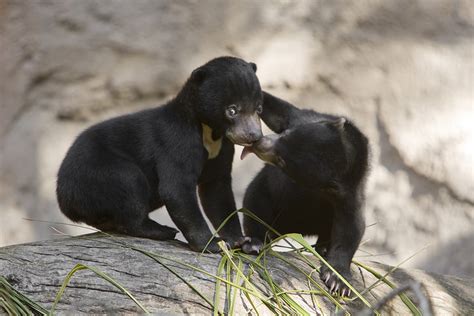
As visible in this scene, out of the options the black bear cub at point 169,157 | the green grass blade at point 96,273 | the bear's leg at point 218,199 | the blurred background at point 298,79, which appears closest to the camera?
the green grass blade at point 96,273

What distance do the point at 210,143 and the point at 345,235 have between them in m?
1.07

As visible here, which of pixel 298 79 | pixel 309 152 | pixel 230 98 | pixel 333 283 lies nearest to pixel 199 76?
pixel 230 98

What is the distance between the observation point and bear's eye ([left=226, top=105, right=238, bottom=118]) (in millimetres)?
4961

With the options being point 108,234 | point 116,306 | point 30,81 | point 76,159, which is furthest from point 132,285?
point 30,81

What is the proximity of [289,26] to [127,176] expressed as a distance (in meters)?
3.37

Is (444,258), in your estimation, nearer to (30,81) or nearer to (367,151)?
(367,151)

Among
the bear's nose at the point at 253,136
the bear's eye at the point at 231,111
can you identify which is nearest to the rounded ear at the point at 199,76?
Answer: the bear's eye at the point at 231,111

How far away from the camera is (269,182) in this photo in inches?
225

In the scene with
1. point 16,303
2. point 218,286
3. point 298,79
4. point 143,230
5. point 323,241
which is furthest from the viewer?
point 298,79

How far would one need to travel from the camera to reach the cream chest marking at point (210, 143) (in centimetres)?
520

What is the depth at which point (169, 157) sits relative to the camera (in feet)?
16.4

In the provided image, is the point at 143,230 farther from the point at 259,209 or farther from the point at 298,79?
the point at 298,79

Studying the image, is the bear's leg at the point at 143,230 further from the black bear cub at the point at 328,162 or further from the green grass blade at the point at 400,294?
the green grass blade at the point at 400,294

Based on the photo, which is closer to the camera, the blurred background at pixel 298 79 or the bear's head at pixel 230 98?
the bear's head at pixel 230 98
